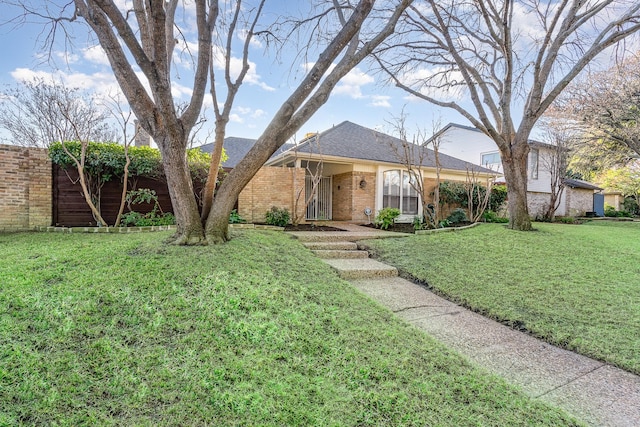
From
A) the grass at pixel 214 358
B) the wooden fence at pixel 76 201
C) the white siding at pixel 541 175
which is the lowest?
the grass at pixel 214 358

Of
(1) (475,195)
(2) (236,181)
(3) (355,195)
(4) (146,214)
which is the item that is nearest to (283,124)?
(2) (236,181)

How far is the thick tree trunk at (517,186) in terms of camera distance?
885cm

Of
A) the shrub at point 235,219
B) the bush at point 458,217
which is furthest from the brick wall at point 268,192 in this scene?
the bush at point 458,217

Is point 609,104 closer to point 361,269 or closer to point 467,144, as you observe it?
point 467,144

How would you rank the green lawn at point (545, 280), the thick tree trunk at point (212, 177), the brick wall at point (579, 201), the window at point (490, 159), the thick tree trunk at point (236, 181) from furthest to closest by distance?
the brick wall at point (579, 201) < the window at point (490, 159) < the thick tree trunk at point (212, 177) < the thick tree trunk at point (236, 181) < the green lawn at point (545, 280)

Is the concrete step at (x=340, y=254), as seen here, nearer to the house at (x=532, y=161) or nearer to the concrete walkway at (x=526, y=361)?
the concrete walkway at (x=526, y=361)

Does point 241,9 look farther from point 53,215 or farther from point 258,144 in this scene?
point 53,215

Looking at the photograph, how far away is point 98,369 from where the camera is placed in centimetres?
197

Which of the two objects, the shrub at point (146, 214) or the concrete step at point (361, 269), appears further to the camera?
the shrub at point (146, 214)

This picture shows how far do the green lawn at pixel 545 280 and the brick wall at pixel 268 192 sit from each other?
12.4 ft

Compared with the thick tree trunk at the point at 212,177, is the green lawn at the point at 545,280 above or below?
below

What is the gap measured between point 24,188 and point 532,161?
22.2 meters

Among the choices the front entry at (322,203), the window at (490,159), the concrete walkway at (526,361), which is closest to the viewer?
the concrete walkway at (526,361)

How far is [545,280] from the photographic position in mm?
4934
